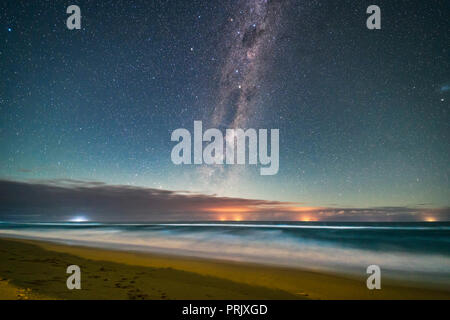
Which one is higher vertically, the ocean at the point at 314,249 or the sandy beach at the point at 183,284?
the sandy beach at the point at 183,284

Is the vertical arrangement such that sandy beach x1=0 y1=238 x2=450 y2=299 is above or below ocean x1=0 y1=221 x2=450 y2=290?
above

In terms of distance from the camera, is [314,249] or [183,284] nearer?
[183,284]

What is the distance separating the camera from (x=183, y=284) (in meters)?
5.45

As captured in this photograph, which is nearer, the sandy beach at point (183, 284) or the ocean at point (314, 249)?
the sandy beach at point (183, 284)

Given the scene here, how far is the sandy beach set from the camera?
4508mm

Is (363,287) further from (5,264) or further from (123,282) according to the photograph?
(5,264)

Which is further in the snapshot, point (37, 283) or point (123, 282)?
point (123, 282)

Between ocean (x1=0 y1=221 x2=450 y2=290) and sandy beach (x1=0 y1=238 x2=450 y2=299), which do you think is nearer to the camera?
sandy beach (x1=0 y1=238 x2=450 y2=299)

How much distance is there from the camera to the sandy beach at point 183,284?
4.51 metres
